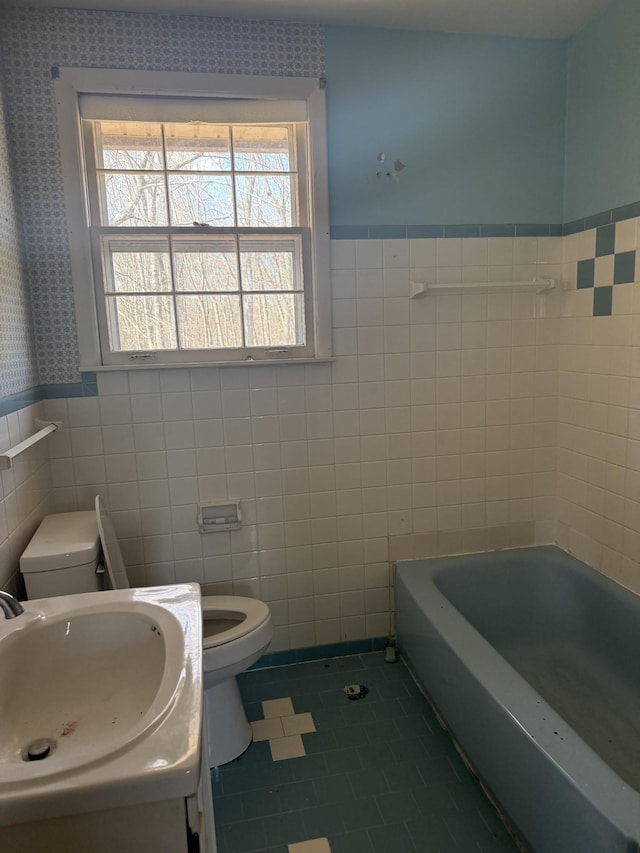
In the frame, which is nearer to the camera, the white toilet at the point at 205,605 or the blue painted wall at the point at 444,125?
the white toilet at the point at 205,605

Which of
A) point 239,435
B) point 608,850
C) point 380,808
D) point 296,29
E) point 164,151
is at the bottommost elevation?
point 380,808

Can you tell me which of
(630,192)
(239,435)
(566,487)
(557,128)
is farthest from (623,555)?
(557,128)

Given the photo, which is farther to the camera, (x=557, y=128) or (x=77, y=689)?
(x=557, y=128)

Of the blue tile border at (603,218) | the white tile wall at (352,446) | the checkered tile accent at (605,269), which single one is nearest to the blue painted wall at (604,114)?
the blue tile border at (603,218)

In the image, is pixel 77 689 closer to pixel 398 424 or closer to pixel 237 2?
pixel 398 424

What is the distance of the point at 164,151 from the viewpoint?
215 cm

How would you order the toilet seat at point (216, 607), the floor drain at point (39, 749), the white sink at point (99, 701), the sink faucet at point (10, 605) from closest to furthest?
the white sink at point (99, 701) < the floor drain at point (39, 749) < the sink faucet at point (10, 605) < the toilet seat at point (216, 607)

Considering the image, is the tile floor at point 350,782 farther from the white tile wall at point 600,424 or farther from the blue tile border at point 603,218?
the blue tile border at point 603,218

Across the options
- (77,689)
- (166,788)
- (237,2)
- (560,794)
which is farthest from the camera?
(237,2)

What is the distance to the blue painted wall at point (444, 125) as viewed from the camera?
7.29ft

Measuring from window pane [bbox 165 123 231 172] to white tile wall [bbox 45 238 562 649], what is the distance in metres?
0.55

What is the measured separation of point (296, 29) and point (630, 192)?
1369 millimetres

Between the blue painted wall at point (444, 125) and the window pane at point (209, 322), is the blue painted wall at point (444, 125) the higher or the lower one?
the higher one

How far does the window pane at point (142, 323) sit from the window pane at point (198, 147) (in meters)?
0.51
